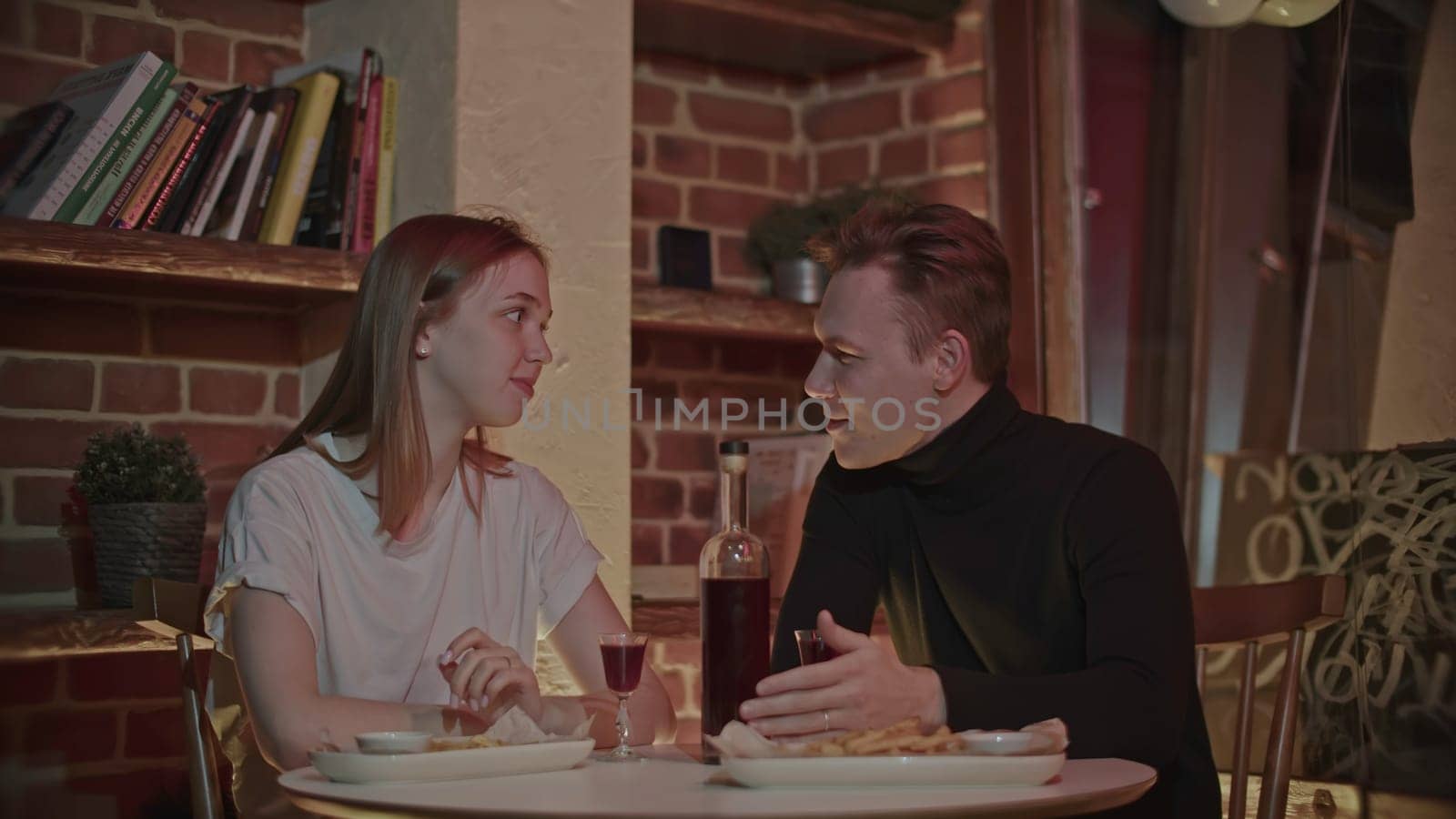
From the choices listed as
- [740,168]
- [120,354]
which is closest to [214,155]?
[120,354]

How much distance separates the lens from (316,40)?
2707 millimetres

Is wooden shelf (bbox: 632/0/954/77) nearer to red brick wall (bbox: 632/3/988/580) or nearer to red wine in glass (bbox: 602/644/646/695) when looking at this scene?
red brick wall (bbox: 632/3/988/580)

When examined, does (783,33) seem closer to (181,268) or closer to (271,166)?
(271,166)

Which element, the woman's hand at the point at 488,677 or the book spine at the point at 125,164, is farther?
the book spine at the point at 125,164

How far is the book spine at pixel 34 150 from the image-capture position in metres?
2.29

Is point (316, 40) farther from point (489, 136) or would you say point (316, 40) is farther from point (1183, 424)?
point (1183, 424)

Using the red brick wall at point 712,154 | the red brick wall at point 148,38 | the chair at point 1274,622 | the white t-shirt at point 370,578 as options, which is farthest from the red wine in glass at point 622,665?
the red brick wall at point 712,154

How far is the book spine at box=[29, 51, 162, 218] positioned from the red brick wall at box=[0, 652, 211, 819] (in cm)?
68

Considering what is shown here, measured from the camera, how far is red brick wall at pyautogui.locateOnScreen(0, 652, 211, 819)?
2342mm

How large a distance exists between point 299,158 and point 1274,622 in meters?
1.60

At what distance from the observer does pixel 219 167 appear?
2.38 m

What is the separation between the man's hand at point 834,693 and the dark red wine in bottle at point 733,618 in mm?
190

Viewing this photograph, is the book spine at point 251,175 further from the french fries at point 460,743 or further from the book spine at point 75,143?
the french fries at point 460,743

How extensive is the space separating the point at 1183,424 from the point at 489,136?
1.42m
